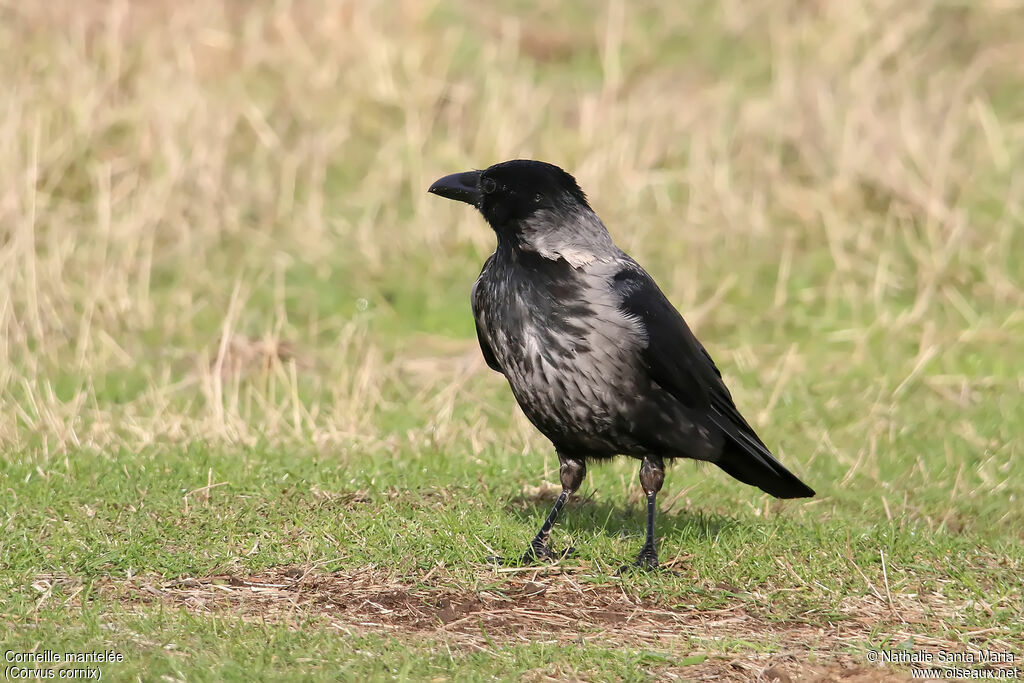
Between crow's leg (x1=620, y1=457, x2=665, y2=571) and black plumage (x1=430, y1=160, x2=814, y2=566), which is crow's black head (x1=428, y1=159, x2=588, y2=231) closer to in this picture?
black plumage (x1=430, y1=160, x2=814, y2=566)

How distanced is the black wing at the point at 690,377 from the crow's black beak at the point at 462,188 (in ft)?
2.41

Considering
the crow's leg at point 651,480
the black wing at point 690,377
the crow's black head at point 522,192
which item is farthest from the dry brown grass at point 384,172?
the black wing at point 690,377

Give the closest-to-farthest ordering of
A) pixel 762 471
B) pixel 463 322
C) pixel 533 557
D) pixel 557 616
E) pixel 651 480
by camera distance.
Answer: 1. pixel 557 616
2. pixel 533 557
3. pixel 651 480
4. pixel 762 471
5. pixel 463 322

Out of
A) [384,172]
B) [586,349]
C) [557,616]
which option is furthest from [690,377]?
[384,172]

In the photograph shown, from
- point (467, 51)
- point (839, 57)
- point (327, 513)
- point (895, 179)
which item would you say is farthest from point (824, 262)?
point (327, 513)

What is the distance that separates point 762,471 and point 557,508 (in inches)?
34.5

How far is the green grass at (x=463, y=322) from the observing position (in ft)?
16.7

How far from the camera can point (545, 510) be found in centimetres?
607

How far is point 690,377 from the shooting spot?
5.52 metres

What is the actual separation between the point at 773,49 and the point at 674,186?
271cm

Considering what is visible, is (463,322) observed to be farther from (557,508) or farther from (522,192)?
(557,508)

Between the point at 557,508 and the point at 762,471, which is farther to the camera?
the point at 762,471

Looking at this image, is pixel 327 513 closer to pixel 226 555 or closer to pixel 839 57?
pixel 226 555

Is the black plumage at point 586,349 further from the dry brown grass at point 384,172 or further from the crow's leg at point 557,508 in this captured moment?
the dry brown grass at point 384,172
